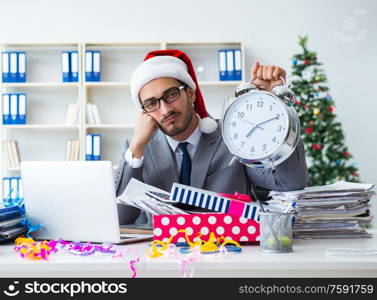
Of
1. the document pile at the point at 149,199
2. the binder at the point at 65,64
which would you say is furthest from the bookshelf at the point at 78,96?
the document pile at the point at 149,199

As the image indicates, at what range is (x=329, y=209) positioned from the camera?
5.46 feet

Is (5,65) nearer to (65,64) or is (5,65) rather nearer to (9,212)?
(65,64)

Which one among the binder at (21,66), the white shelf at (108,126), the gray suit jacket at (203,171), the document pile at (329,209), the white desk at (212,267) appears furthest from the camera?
the binder at (21,66)

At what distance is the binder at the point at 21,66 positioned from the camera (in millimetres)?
5352

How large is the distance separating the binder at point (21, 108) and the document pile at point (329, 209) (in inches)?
160

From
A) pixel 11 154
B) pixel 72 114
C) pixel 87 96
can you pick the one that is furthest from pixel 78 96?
pixel 11 154

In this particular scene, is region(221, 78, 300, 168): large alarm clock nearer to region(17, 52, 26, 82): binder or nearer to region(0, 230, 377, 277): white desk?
region(0, 230, 377, 277): white desk

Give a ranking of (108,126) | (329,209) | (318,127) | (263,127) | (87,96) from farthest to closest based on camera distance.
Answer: (87,96) < (108,126) < (318,127) < (329,209) < (263,127)

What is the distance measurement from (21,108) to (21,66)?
15.5 inches

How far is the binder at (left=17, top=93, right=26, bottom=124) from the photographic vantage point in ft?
17.4

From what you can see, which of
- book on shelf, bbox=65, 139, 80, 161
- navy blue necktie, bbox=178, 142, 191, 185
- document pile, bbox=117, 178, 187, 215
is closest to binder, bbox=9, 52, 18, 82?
book on shelf, bbox=65, 139, 80, 161

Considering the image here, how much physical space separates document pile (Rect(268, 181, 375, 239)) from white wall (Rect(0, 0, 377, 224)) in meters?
4.01

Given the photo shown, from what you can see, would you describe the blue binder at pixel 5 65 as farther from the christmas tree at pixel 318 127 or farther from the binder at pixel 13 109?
the christmas tree at pixel 318 127

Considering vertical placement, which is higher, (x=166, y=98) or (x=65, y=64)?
(x=65, y=64)
